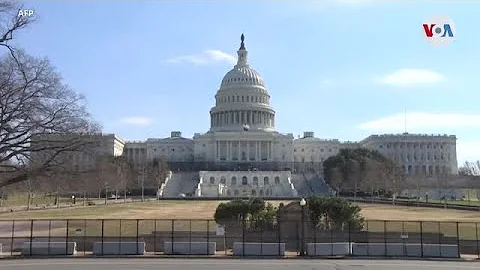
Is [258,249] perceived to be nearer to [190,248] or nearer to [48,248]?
[190,248]

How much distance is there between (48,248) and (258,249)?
10641 mm

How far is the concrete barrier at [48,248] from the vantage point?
30781mm

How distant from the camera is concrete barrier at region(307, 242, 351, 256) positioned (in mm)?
31625

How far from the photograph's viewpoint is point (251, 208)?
119ft

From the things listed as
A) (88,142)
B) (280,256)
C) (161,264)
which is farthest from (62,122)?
(280,256)

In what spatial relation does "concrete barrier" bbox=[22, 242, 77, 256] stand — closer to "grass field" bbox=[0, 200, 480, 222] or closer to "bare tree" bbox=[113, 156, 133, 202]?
"grass field" bbox=[0, 200, 480, 222]

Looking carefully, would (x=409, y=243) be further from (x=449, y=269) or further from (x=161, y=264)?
(x=161, y=264)

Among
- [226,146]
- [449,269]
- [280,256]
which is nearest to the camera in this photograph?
[449,269]

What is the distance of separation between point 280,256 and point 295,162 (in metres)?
167

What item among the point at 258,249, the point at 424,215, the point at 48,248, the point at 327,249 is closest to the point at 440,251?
the point at 327,249

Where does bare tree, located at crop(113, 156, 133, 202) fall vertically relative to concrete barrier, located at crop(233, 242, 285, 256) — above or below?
above

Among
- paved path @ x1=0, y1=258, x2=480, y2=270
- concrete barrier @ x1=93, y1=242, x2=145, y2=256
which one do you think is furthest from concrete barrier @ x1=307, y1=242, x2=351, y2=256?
concrete barrier @ x1=93, y1=242, x2=145, y2=256

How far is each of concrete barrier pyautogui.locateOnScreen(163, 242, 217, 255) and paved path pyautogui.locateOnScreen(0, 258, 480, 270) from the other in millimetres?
2433

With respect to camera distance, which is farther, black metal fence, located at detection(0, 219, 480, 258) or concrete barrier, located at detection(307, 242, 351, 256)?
black metal fence, located at detection(0, 219, 480, 258)
